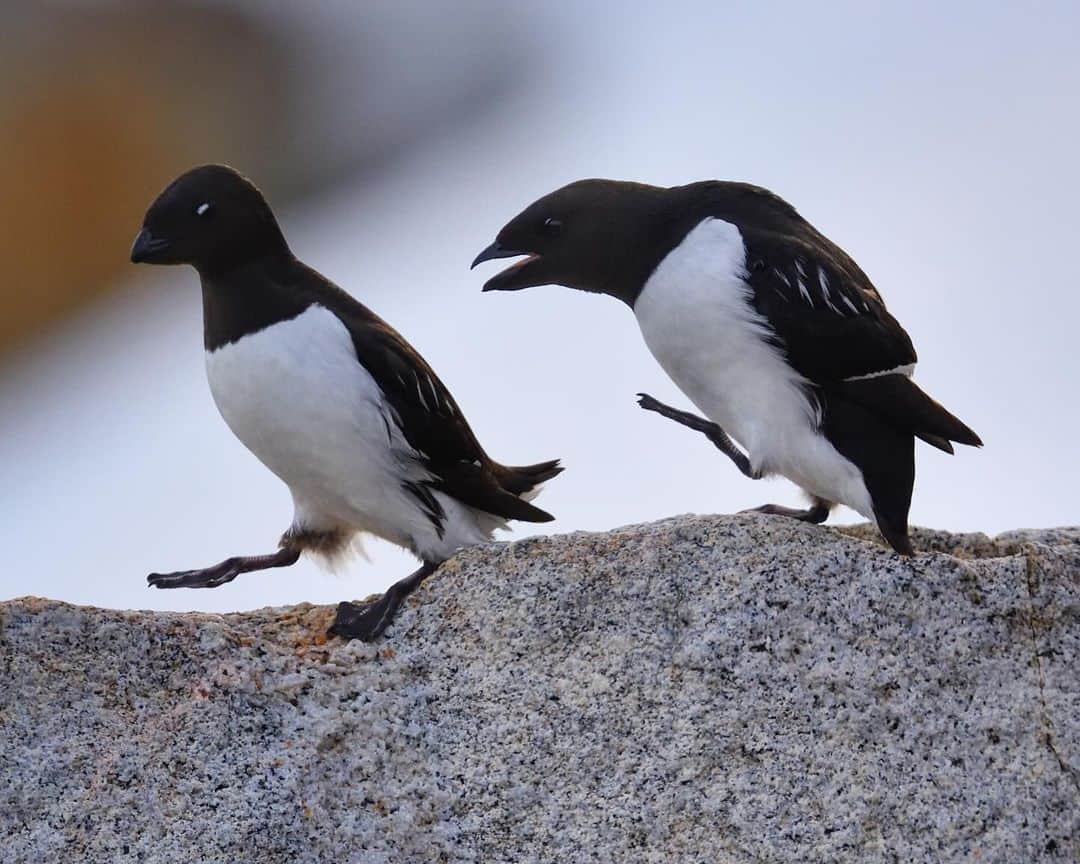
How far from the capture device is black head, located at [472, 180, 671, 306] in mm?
5332

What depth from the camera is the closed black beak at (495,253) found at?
5.46 meters

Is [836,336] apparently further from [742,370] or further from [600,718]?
[600,718]

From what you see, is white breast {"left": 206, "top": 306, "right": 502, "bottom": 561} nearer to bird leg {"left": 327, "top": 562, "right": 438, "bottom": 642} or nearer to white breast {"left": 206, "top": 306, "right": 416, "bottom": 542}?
white breast {"left": 206, "top": 306, "right": 416, "bottom": 542}

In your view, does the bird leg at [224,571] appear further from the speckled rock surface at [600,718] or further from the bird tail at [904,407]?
the bird tail at [904,407]

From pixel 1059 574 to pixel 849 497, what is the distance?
2.58 feet

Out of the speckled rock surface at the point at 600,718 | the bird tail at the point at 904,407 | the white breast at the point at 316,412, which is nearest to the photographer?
the speckled rock surface at the point at 600,718

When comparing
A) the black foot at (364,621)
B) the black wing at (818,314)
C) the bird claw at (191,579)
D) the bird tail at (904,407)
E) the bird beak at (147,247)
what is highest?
the bird beak at (147,247)

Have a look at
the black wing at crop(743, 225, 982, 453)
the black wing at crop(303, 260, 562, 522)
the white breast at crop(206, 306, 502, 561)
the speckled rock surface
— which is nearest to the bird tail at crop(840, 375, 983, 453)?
the black wing at crop(743, 225, 982, 453)

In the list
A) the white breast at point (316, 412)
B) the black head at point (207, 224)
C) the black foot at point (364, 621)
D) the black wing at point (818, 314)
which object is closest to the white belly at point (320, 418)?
the white breast at point (316, 412)

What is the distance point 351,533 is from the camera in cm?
552

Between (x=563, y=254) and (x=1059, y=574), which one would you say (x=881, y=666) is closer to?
(x=1059, y=574)

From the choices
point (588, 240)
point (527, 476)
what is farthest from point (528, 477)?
point (588, 240)

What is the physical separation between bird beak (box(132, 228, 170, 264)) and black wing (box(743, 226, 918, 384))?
188 centimetres

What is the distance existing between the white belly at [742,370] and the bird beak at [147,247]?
1.61 meters
